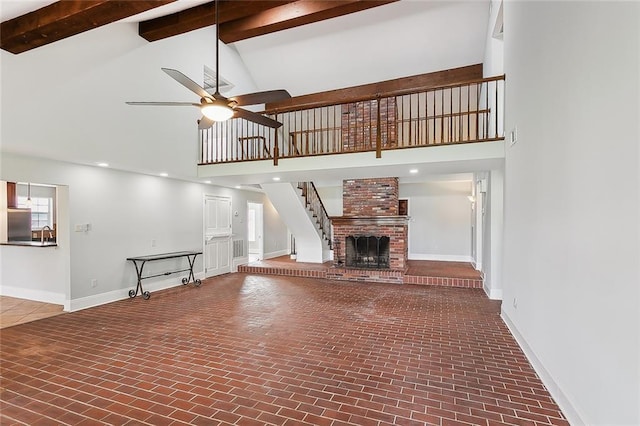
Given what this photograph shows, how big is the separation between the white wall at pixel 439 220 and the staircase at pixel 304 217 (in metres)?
2.83

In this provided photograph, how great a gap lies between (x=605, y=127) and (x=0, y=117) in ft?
19.3

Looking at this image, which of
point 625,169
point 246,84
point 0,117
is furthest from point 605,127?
point 246,84

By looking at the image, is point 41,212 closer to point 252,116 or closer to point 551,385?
point 252,116

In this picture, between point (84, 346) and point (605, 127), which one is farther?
point (84, 346)

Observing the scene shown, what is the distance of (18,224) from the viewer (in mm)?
7379

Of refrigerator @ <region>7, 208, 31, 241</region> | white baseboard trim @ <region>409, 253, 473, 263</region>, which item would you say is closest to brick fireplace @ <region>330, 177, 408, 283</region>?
white baseboard trim @ <region>409, 253, 473, 263</region>

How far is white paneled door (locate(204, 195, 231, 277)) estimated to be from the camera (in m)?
7.98

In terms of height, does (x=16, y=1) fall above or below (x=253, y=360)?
above

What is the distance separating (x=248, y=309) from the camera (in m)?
5.20

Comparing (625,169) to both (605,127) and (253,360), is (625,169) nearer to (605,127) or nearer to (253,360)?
(605,127)

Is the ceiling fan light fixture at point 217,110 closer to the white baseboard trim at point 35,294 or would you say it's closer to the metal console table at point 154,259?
the metal console table at point 154,259

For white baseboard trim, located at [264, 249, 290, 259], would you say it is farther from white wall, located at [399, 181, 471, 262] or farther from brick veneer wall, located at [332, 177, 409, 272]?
white wall, located at [399, 181, 471, 262]

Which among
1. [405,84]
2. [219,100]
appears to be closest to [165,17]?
[219,100]

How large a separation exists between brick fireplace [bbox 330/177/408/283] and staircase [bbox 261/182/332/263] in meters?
1.05
